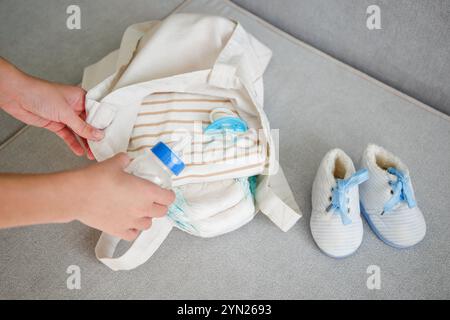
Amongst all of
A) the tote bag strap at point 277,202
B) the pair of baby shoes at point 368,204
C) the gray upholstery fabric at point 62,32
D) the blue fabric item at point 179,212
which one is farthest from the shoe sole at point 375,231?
the gray upholstery fabric at point 62,32

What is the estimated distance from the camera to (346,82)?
0.91m

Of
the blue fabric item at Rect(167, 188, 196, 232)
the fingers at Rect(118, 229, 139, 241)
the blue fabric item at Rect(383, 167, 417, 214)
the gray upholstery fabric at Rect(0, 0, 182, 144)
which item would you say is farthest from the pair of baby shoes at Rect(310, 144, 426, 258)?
the gray upholstery fabric at Rect(0, 0, 182, 144)

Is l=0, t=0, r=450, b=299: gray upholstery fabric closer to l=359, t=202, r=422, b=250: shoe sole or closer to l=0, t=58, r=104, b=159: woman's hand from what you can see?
l=359, t=202, r=422, b=250: shoe sole

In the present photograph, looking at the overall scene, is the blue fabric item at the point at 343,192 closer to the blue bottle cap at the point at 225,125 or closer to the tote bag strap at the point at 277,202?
the tote bag strap at the point at 277,202

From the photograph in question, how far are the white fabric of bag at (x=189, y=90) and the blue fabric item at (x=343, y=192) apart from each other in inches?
3.0

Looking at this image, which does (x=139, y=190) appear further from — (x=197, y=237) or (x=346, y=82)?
(x=346, y=82)

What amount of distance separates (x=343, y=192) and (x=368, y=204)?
0.10 meters

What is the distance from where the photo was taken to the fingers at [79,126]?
0.68m

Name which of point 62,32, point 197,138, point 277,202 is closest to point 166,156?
point 197,138

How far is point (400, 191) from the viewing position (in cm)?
71

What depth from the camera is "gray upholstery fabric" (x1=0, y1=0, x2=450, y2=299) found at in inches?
27.5

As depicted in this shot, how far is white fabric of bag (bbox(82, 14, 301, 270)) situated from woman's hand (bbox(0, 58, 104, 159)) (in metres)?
0.03

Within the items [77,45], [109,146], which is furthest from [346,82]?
[77,45]
